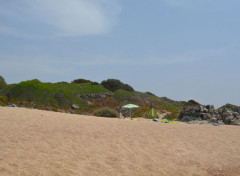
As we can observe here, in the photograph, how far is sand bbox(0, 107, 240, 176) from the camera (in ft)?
19.7

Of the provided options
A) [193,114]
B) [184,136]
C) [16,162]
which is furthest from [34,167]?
[193,114]

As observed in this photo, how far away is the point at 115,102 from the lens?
36.8 meters

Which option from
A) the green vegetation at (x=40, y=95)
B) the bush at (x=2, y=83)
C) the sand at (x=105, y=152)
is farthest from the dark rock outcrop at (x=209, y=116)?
the bush at (x=2, y=83)

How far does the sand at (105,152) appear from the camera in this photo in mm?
5996

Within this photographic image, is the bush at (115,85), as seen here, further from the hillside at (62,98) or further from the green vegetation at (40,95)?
the green vegetation at (40,95)

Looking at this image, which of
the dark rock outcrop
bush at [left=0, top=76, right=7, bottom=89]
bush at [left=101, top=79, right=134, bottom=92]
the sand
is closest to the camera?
the sand

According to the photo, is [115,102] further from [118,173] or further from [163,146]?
[118,173]

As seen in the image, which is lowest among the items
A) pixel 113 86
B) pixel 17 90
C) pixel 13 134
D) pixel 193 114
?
pixel 13 134

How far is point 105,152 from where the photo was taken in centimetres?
773

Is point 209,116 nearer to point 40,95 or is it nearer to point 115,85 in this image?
point 40,95

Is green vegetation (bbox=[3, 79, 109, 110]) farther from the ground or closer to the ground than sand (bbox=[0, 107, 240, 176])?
farther from the ground

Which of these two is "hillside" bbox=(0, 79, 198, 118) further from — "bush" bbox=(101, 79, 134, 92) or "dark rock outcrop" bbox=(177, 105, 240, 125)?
"bush" bbox=(101, 79, 134, 92)

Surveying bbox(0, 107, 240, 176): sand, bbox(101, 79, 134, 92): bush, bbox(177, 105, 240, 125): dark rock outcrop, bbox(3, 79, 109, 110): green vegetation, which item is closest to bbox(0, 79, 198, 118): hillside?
bbox(3, 79, 109, 110): green vegetation

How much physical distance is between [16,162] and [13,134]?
316 cm
